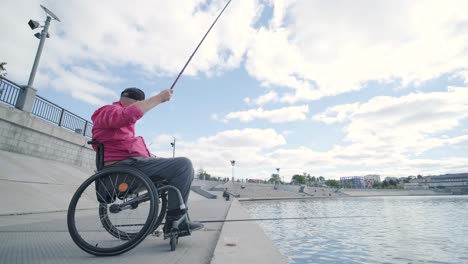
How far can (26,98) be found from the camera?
10.4 m

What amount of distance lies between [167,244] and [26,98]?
38.0 feet

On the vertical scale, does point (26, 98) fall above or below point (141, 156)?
above

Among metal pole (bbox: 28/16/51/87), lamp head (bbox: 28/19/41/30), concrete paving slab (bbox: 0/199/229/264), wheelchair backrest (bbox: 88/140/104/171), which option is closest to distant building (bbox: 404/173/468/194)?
metal pole (bbox: 28/16/51/87)

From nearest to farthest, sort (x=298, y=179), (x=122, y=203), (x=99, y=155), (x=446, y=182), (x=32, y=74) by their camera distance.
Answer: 1. (x=122, y=203)
2. (x=99, y=155)
3. (x=32, y=74)
4. (x=298, y=179)
5. (x=446, y=182)

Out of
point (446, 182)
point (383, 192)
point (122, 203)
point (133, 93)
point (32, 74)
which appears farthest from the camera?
point (446, 182)

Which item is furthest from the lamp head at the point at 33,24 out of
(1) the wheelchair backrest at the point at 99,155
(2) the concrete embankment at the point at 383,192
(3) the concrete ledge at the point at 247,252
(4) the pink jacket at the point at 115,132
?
(2) the concrete embankment at the point at 383,192

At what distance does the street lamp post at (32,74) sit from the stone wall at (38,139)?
49 cm

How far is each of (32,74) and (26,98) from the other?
114cm

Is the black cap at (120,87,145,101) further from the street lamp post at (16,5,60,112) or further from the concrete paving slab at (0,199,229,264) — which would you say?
the street lamp post at (16,5,60,112)

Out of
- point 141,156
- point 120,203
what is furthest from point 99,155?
point 120,203

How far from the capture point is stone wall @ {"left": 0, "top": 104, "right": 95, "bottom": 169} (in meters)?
9.27

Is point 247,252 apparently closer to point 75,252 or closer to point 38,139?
point 75,252

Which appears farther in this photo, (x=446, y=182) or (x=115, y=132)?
(x=446, y=182)

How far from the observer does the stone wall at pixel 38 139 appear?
30.4ft
